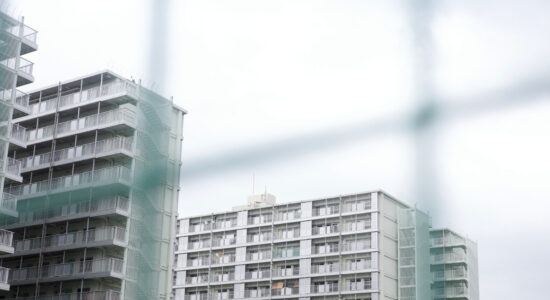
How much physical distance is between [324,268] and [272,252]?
1546 millimetres

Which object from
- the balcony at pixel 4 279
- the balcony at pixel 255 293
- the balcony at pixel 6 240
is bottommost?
the balcony at pixel 4 279

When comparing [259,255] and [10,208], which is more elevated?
[259,255]

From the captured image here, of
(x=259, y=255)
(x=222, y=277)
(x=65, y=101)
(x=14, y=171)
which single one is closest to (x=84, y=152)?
(x=14, y=171)

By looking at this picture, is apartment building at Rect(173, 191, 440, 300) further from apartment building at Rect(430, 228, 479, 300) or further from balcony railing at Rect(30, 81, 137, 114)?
apartment building at Rect(430, 228, 479, 300)

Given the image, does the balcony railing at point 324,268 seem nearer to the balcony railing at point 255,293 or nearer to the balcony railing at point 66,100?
the balcony railing at point 255,293

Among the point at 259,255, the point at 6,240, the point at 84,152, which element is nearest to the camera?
the point at 84,152

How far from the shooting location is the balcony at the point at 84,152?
3.27ft

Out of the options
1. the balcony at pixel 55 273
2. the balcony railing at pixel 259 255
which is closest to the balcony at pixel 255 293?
the balcony railing at pixel 259 255

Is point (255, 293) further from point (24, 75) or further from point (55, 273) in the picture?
point (24, 75)

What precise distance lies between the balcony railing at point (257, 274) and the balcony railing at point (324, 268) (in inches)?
42.5

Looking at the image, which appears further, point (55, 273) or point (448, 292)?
point (55, 273)

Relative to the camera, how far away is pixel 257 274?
15.0m

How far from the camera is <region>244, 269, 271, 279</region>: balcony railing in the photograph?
1490cm

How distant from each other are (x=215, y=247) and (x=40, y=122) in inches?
308
